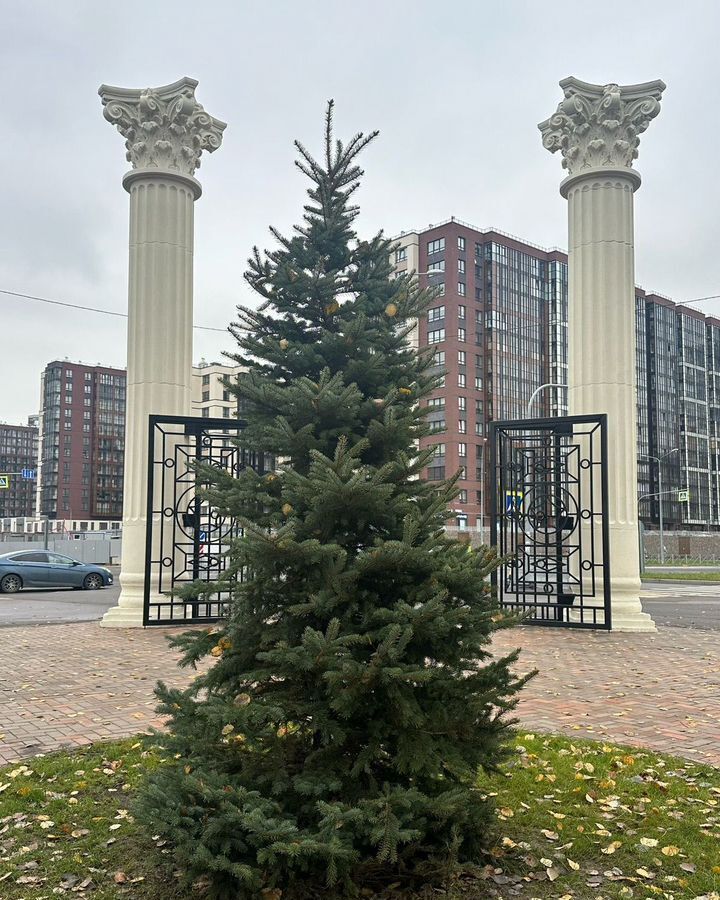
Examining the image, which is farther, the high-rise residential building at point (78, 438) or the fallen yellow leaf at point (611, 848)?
the high-rise residential building at point (78, 438)

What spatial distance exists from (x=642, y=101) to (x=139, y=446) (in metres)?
10.7

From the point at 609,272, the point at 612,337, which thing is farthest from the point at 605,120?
the point at 612,337

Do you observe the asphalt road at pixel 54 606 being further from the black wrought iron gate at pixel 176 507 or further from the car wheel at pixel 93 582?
Answer: the black wrought iron gate at pixel 176 507

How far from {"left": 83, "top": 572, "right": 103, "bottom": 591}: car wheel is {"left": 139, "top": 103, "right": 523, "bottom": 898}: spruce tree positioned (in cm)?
2400

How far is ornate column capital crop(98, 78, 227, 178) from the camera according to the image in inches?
583

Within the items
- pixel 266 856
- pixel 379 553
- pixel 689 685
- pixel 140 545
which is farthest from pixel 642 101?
pixel 266 856

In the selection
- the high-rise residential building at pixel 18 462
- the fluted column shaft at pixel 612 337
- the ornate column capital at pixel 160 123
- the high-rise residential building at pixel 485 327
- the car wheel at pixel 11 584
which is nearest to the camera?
the fluted column shaft at pixel 612 337

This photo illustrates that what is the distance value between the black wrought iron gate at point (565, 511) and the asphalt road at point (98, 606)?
8.43 feet

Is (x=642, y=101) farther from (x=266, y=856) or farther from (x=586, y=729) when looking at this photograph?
(x=266, y=856)

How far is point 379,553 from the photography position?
346 cm

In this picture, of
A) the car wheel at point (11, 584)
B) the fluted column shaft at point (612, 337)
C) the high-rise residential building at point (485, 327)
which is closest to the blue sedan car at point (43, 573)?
the car wheel at point (11, 584)

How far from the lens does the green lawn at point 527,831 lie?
11.7ft

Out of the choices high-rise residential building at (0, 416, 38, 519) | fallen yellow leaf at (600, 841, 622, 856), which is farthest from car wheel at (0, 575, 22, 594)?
high-rise residential building at (0, 416, 38, 519)

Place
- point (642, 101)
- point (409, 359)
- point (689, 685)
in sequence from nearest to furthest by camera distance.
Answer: point (409, 359) → point (689, 685) → point (642, 101)
